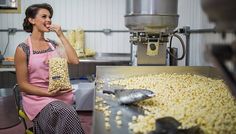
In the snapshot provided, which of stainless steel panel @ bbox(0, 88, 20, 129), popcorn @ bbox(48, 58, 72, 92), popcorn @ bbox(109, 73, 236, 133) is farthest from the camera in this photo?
stainless steel panel @ bbox(0, 88, 20, 129)

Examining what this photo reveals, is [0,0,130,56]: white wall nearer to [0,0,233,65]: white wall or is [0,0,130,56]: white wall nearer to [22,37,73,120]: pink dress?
[0,0,233,65]: white wall

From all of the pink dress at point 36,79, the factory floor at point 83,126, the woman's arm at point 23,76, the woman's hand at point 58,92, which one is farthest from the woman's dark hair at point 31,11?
the factory floor at point 83,126

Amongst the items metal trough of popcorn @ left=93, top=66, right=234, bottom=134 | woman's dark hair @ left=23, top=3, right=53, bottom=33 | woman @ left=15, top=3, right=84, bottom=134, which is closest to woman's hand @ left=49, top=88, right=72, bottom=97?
woman @ left=15, top=3, right=84, bottom=134

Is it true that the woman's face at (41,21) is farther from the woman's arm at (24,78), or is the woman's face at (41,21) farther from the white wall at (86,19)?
the white wall at (86,19)

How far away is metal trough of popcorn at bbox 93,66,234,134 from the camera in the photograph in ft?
3.85

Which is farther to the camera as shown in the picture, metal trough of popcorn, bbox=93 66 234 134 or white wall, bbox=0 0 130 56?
white wall, bbox=0 0 130 56

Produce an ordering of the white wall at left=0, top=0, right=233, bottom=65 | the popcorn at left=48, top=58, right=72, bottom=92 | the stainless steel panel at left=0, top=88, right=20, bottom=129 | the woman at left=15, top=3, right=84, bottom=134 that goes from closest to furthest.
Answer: the woman at left=15, top=3, right=84, bottom=134
the popcorn at left=48, top=58, right=72, bottom=92
the stainless steel panel at left=0, top=88, right=20, bottom=129
the white wall at left=0, top=0, right=233, bottom=65

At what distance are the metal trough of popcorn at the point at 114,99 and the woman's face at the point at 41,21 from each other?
0.58 meters

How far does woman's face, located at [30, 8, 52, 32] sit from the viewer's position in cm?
246

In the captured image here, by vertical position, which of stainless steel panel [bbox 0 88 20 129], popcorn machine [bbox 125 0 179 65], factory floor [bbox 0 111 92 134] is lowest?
factory floor [bbox 0 111 92 134]

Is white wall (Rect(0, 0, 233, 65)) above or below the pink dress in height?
above

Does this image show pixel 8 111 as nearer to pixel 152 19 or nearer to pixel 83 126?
pixel 83 126

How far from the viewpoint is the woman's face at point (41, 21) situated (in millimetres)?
2455

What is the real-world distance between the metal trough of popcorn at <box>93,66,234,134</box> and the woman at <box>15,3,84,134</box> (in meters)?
0.35
